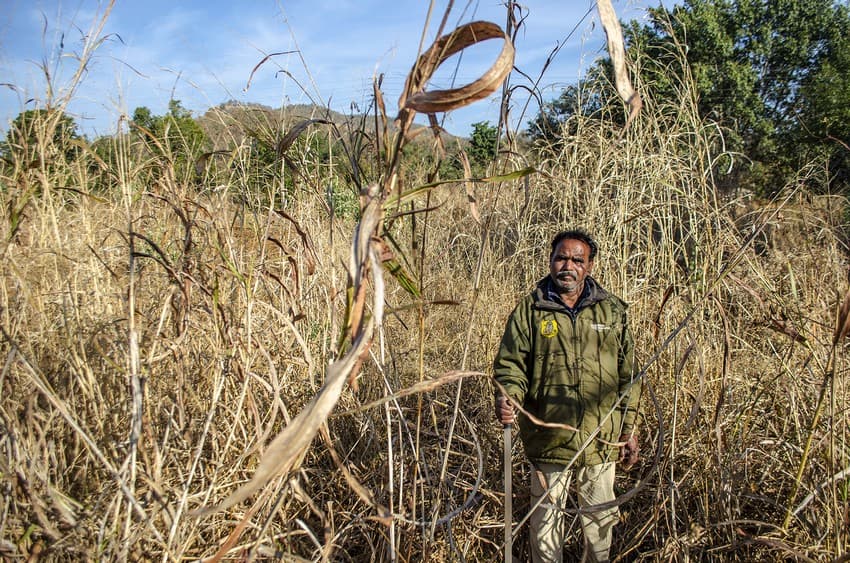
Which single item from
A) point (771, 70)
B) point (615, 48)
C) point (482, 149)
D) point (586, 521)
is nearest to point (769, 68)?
point (771, 70)

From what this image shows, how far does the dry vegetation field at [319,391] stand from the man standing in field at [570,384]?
16 cm

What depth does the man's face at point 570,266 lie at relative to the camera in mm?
1997

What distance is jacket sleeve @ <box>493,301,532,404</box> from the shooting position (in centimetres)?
196

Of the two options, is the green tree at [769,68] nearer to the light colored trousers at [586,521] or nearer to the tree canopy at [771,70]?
the tree canopy at [771,70]

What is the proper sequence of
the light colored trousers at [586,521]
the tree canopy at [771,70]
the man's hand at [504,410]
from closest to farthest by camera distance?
the man's hand at [504,410] → the light colored trousers at [586,521] → the tree canopy at [771,70]

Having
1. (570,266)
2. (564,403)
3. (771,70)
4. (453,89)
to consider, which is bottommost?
(564,403)

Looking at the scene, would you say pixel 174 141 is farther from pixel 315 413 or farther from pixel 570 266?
pixel 315 413

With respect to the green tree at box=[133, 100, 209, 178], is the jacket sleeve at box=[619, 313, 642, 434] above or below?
below

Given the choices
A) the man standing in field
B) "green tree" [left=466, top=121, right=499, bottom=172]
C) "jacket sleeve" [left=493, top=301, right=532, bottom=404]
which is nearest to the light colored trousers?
the man standing in field

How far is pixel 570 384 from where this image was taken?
76.7 inches

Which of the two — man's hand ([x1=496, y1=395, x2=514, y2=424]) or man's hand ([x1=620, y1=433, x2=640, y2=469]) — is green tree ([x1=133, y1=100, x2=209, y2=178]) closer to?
man's hand ([x1=496, y1=395, x2=514, y2=424])

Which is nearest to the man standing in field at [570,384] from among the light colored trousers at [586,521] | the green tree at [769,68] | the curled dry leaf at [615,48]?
the light colored trousers at [586,521]

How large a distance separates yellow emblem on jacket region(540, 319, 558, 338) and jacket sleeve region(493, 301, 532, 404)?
56 millimetres

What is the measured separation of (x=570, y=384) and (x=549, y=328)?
21 centimetres
